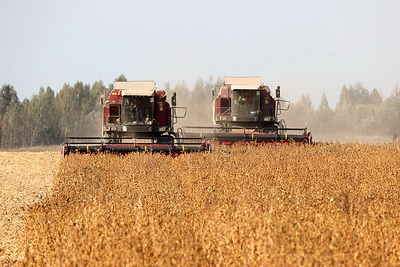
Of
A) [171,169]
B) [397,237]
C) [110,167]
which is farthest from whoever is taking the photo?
[110,167]

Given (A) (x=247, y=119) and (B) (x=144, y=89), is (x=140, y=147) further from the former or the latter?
(A) (x=247, y=119)

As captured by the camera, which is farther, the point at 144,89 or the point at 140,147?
the point at 144,89

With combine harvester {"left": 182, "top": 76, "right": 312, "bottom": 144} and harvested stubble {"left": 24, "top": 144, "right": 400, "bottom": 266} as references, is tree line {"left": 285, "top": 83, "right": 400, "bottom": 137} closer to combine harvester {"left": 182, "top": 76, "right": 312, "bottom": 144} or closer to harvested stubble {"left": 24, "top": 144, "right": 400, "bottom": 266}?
combine harvester {"left": 182, "top": 76, "right": 312, "bottom": 144}

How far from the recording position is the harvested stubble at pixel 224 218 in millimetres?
3836

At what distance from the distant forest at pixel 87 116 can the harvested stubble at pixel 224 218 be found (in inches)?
2357

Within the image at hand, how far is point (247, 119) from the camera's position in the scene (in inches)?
826

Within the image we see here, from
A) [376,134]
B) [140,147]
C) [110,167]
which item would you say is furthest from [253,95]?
[376,134]

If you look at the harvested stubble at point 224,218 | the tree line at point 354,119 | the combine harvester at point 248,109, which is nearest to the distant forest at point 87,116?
the tree line at point 354,119

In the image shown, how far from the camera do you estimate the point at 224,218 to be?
5211 millimetres

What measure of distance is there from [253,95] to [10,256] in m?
15.5

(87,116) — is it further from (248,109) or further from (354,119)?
(248,109)

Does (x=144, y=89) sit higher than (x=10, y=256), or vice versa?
(x=144, y=89)

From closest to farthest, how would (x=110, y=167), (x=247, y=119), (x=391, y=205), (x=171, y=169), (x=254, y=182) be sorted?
(x=391, y=205), (x=254, y=182), (x=171, y=169), (x=110, y=167), (x=247, y=119)

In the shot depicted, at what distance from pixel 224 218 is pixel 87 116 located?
85.4 m
